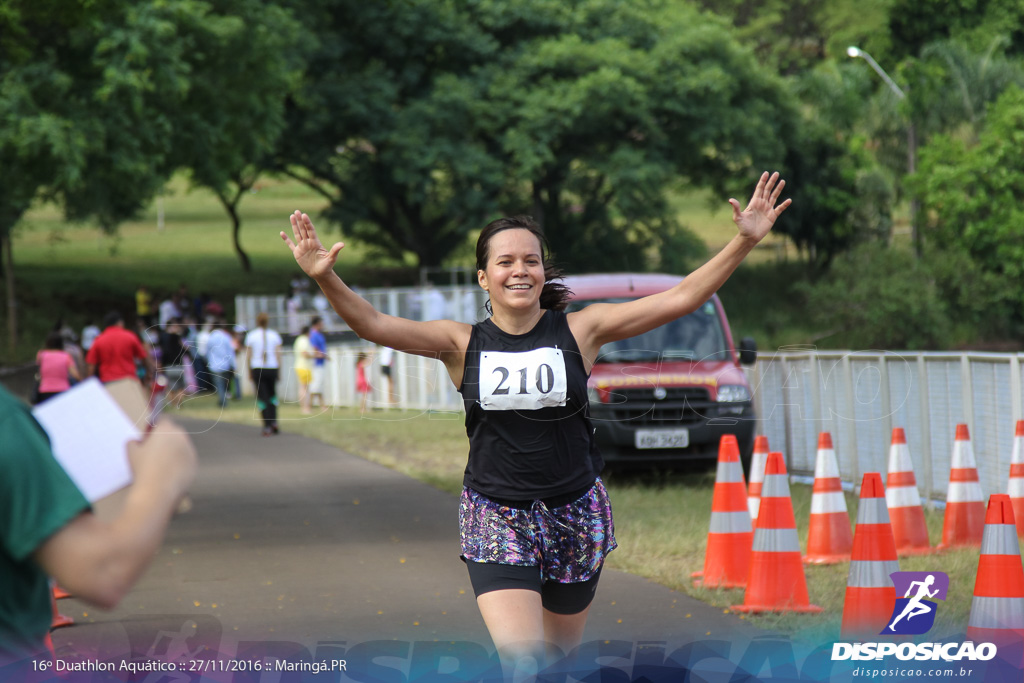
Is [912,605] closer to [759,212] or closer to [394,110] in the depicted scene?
[759,212]

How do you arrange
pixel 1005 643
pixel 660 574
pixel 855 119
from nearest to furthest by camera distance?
pixel 1005 643 < pixel 660 574 < pixel 855 119

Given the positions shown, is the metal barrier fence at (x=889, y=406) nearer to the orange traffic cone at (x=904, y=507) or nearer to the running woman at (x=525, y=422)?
the orange traffic cone at (x=904, y=507)

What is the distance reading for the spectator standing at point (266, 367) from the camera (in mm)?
19016

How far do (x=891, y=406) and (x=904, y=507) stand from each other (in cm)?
295

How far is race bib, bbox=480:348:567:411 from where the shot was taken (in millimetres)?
4195

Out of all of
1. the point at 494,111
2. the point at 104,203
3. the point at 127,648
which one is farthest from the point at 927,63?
the point at 127,648

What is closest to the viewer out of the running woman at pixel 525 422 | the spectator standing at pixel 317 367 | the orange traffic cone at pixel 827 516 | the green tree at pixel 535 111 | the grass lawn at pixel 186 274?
the running woman at pixel 525 422

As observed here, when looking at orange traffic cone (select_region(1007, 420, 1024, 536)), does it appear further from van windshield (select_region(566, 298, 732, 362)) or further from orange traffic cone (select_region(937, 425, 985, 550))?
van windshield (select_region(566, 298, 732, 362))

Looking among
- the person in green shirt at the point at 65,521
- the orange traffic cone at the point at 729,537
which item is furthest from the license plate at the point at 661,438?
the person in green shirt at the point at 65,521

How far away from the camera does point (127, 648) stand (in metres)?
6.49

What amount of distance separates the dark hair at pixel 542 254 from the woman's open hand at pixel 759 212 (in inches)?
26.4

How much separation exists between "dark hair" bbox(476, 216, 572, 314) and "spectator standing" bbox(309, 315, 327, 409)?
1990 cm

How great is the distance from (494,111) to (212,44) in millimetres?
10821

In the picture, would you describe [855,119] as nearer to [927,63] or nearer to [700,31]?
[927,63]
